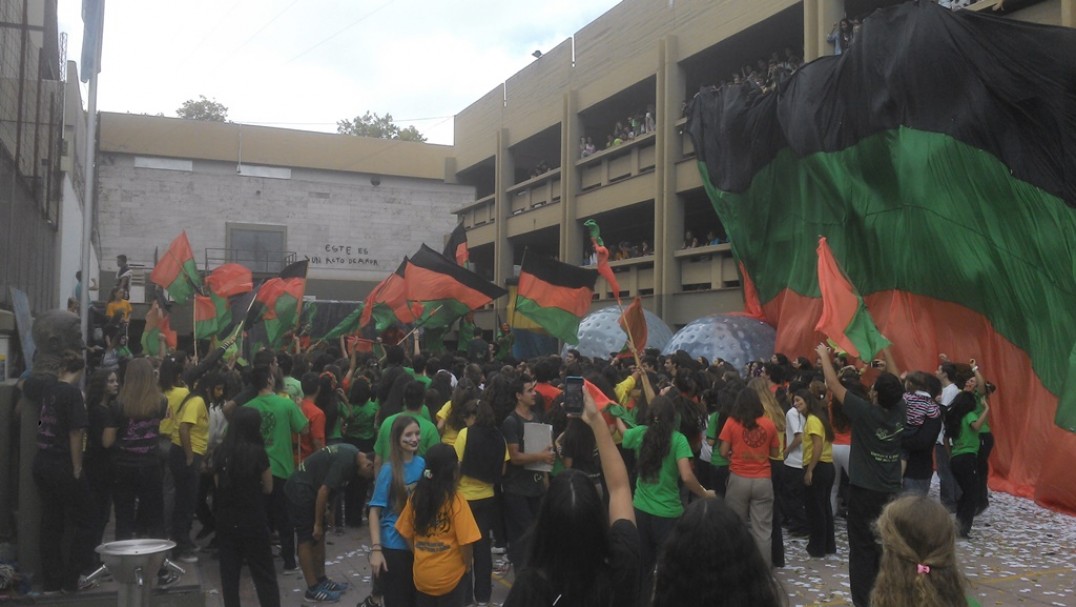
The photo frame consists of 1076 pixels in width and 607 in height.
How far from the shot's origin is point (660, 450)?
621 cm

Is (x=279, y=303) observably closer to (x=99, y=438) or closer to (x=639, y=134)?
(x=99, y=438)

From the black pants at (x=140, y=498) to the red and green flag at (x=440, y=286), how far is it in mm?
9092

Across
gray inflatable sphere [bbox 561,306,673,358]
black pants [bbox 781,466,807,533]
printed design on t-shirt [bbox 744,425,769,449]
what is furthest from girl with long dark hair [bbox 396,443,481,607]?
gray inflatable sphere [bbox 561,306,673,358]

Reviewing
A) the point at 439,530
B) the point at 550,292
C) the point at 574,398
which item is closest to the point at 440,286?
the point at 550,292

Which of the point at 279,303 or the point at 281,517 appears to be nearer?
the point at 281,517

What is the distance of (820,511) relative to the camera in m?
8.59

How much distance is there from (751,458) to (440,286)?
32.7 feet

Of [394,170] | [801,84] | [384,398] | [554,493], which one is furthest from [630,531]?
[394,170]

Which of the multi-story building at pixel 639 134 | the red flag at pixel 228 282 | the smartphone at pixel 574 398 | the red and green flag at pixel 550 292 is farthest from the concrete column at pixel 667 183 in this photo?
the smartphone at pixel 574 398

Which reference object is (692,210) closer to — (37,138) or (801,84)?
(801,84)

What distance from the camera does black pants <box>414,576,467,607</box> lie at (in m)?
4.92

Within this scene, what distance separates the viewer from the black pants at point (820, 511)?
8594mm

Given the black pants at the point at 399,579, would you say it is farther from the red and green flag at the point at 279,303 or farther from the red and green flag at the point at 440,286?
the red and green flag at the point at 279,303

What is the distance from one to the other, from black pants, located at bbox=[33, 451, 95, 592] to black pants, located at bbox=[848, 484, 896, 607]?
582 cm
